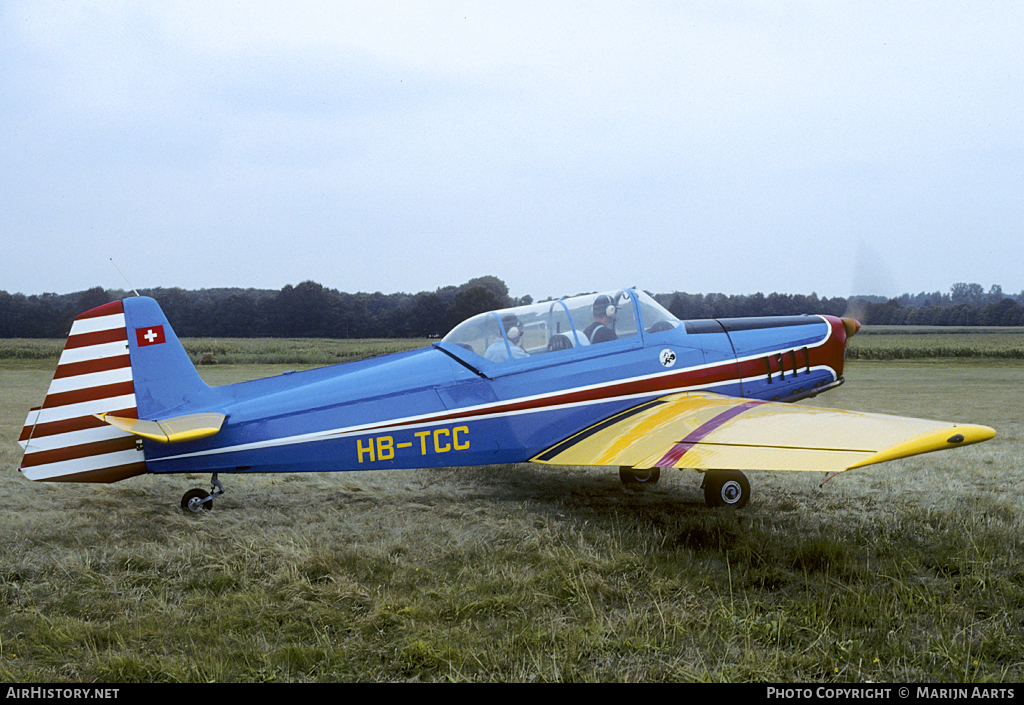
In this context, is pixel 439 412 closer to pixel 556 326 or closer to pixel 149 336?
pixel 556 326

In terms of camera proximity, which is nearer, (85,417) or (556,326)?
(85,417)

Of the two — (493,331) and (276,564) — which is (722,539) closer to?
(493,331)

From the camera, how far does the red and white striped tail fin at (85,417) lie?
5102 mm

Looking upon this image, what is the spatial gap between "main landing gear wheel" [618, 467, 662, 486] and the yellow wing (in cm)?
111

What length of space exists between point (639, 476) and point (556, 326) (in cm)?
220

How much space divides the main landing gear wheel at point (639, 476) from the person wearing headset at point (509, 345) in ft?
7.02

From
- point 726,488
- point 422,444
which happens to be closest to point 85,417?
point 422,444

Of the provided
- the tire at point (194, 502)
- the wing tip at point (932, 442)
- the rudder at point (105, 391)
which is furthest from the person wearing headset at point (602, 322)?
the tire at point (194, 502)

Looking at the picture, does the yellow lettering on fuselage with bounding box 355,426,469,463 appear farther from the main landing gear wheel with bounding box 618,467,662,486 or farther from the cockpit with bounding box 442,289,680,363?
the main landing gear wheel with bounding box 618,467,662,486

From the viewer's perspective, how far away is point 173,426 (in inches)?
197

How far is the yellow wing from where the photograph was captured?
3.88m

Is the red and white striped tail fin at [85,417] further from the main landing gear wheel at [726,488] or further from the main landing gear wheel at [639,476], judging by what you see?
the main landing gear wheel at [726,488]

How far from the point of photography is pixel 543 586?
3.86 metres
